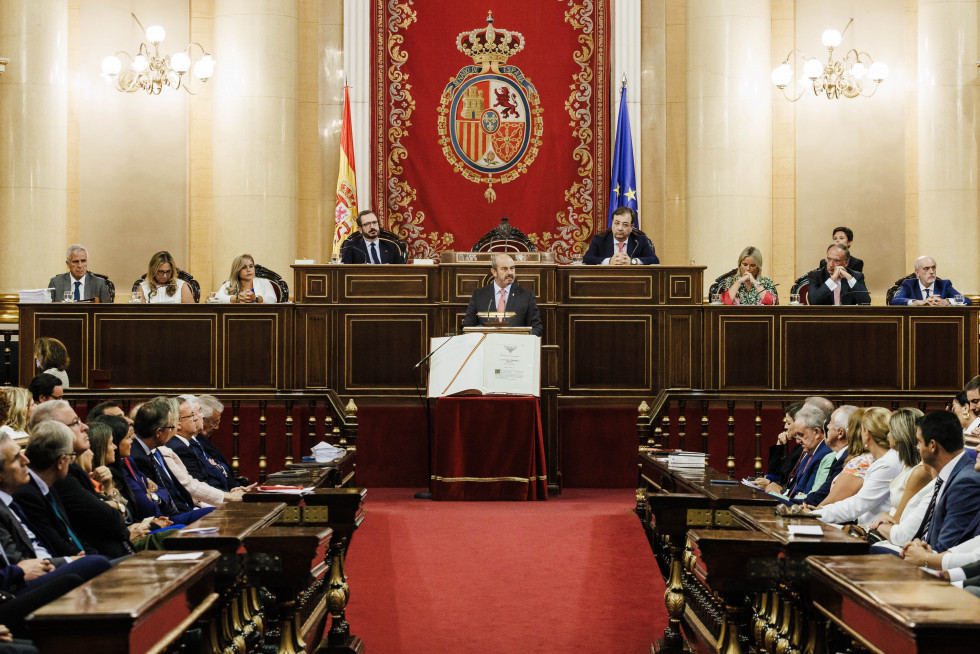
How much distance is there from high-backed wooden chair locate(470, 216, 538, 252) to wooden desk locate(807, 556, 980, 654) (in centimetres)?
772

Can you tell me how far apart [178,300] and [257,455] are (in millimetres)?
1656

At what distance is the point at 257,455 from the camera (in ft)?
30.8

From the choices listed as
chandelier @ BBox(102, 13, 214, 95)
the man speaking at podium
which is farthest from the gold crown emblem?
the man speaking at podium

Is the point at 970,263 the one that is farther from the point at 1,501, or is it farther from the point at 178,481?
the point at 1,501

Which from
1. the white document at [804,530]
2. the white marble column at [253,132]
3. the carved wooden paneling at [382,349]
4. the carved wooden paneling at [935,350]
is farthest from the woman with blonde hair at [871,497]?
the white marble column at [253,132]

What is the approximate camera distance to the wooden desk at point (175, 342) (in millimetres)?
9633

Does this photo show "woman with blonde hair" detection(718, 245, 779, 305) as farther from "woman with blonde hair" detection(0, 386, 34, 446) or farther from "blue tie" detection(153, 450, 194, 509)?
"woman with blonde hair" detection(0, 386, 34, 446)

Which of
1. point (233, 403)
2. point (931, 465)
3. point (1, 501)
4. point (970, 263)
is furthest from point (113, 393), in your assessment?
point (970, 263)

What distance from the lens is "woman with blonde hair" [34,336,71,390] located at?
8.80m

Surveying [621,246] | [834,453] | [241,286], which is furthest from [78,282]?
[834,453]

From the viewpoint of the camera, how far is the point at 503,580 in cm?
622

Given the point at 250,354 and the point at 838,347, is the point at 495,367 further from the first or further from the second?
the point at 838,347

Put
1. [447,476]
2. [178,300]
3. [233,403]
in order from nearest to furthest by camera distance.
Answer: [447,476] → [233,403] → [178,300]

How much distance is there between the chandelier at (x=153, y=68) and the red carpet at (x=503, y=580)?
6058mm
